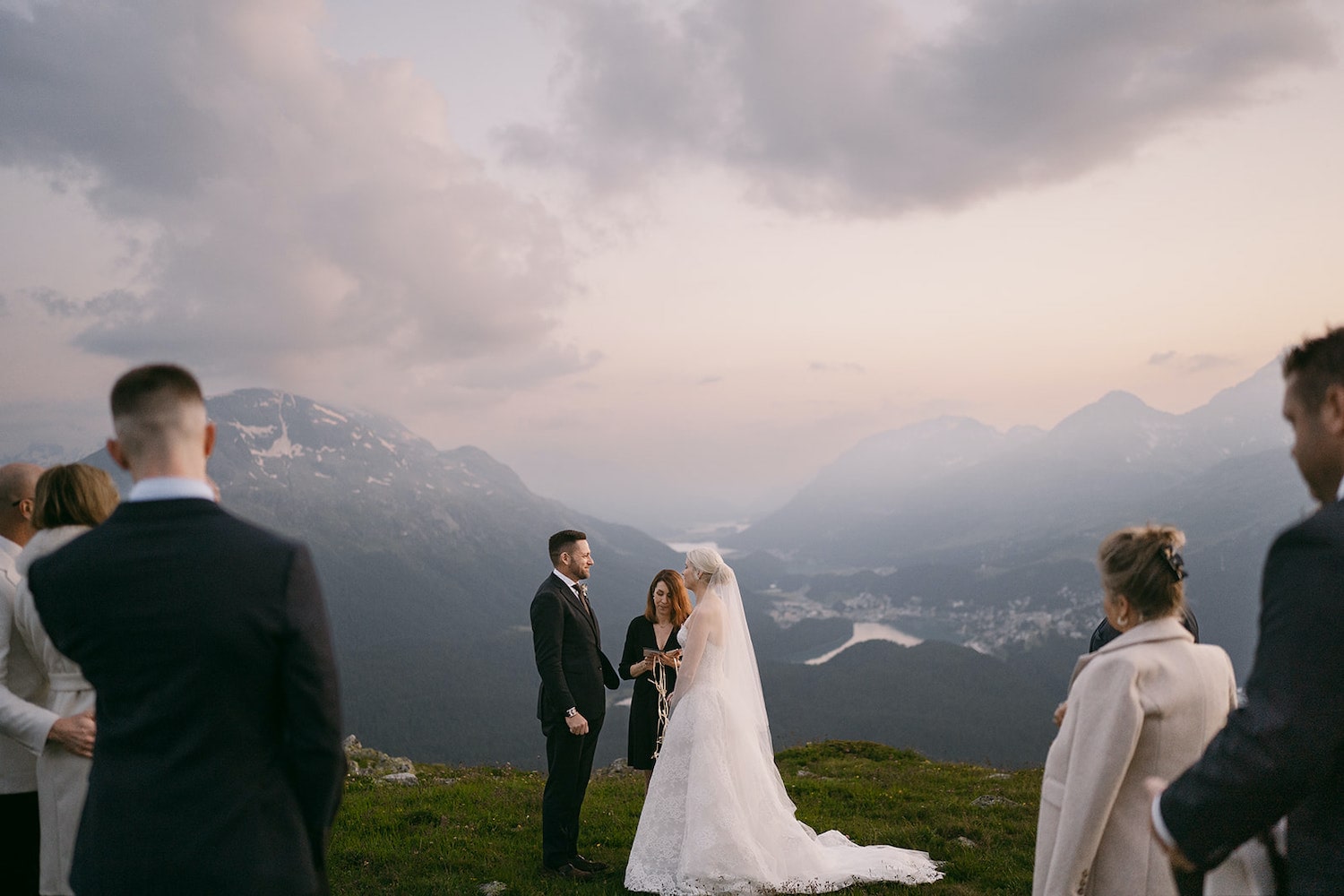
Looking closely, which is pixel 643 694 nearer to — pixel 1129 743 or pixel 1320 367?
pixel 1129 743

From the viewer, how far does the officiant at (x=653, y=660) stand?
9445mm

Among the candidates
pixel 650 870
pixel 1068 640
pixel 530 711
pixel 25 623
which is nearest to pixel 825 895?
pixel 650 870

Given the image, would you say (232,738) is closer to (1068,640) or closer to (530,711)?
(530,711)

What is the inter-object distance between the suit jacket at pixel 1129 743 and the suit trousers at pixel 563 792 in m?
5.54

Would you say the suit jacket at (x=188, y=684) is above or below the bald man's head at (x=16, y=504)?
below

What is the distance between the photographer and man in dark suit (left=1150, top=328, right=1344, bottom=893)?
7.60 ft

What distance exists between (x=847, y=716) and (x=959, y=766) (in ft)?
404

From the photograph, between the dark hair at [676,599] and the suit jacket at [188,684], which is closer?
the suit jacket at [188,684]

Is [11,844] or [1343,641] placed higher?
[1343,641]

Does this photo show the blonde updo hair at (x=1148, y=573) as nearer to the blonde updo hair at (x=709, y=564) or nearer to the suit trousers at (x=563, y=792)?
the blonde updo hair at (x=709, y=564)

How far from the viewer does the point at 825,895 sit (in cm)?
783

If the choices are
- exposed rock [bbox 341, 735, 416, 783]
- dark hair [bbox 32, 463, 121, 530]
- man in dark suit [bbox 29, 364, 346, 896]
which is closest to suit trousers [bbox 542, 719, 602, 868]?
dark hair [bbox 32, 463, 121, 530]

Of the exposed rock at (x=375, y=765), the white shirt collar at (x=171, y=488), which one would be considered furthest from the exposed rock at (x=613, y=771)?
the white shirt collar at (x=171, y=488)

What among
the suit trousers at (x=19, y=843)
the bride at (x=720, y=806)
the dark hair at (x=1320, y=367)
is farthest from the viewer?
the bride at (x=720, y=806)
